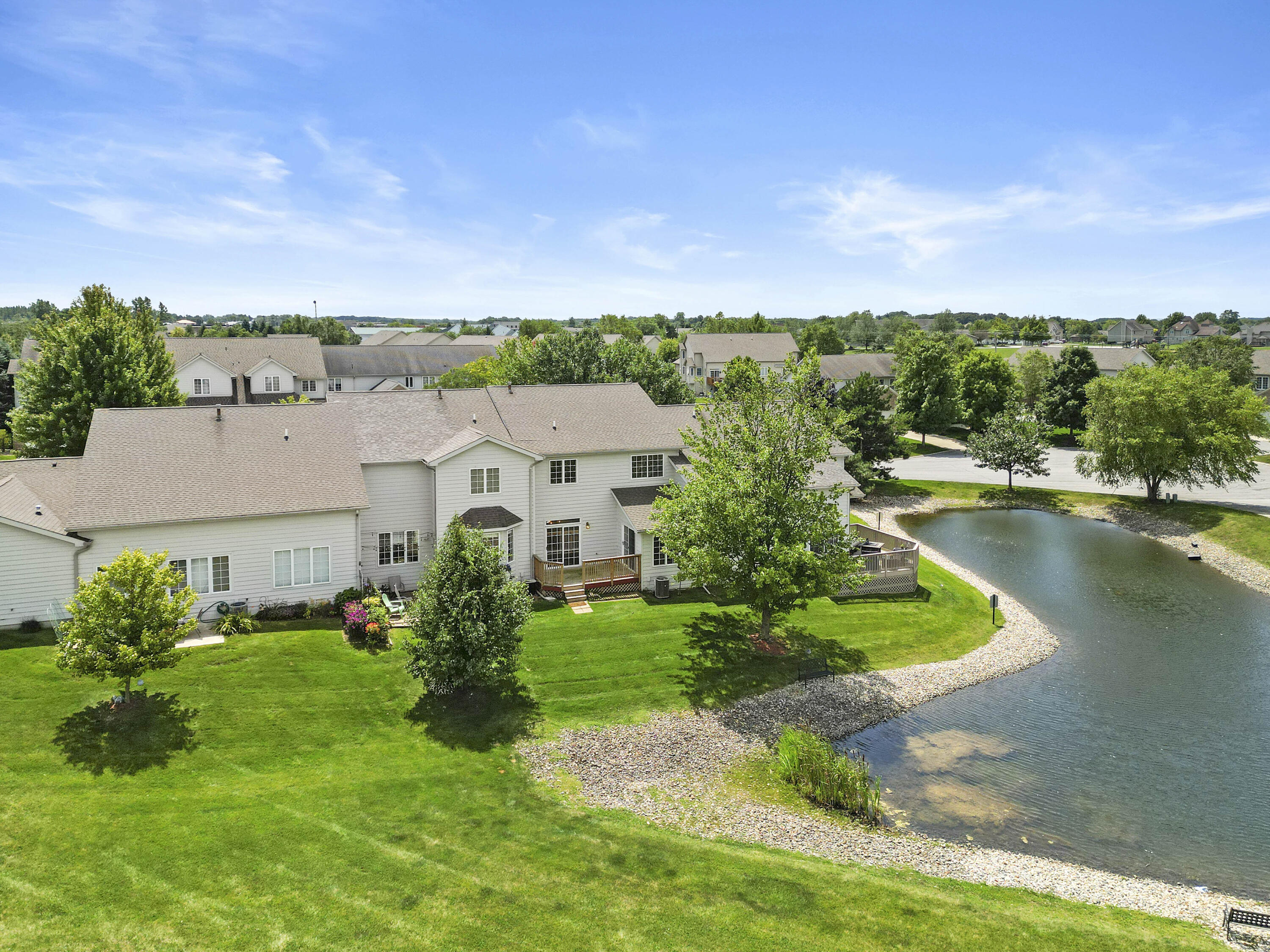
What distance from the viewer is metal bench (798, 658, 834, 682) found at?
89.7ft

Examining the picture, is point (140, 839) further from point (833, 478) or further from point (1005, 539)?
point (1005, 539)

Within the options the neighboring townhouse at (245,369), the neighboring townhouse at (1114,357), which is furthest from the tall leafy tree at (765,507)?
the neighboring townhouse at (1114,357)

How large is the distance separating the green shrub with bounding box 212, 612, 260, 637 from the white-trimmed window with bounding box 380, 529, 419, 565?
6.00 metres

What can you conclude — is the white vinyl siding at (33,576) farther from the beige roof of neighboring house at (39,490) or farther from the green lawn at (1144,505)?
the green lawn at (1144,505)

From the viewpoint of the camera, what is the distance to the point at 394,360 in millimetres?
102938

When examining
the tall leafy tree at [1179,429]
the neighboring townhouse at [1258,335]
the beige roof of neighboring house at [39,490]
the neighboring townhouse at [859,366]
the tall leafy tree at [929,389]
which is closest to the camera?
the beige roof of neighboring house at [39,490]

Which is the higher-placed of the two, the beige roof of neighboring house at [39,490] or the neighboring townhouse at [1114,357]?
the neighboring townhouse at [1114,357]

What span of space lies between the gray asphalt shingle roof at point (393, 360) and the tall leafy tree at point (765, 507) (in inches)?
2950

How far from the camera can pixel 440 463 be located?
31438 mm

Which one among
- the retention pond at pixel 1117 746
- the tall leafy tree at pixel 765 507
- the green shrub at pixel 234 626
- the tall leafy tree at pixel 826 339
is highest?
the tall leafy tree at pixel 826 339

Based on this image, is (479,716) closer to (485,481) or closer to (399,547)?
(399,547)

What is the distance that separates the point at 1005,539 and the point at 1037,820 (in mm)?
32172

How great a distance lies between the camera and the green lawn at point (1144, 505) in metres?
45.6

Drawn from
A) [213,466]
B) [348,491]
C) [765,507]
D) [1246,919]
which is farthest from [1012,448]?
[213,466]
